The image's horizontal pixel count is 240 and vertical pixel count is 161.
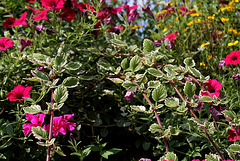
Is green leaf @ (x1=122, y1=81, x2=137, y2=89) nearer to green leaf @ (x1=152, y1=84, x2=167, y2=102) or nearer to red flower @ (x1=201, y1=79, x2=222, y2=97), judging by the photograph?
green leaf @ (x1=152, y1=84, x2=167, y2=102)

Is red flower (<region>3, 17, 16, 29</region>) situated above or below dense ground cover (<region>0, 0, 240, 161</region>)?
above

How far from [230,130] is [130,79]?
0.57m

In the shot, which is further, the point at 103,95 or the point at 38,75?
the point at 103,95

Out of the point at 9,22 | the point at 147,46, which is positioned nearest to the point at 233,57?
the point at 147,46

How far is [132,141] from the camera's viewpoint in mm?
1850

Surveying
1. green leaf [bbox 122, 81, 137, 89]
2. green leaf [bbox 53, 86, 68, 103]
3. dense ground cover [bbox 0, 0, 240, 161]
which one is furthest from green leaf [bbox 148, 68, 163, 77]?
green leaf [bbox 53, 86, 68, 103]

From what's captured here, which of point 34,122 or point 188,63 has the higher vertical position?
point 188,63

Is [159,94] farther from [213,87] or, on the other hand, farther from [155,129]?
[213,87]

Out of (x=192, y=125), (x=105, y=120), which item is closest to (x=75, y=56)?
(x=105, y=120)

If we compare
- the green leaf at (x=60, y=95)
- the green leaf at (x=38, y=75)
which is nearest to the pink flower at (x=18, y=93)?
the green leaf at (x=38, y=75)

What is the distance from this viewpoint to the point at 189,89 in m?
1.29

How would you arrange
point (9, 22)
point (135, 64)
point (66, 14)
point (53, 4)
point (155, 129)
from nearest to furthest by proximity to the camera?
point (155, 129) → point (135, 64) → point (53, 4) → point (66, 14) → point (9, 22)

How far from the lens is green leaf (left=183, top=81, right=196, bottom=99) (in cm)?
128

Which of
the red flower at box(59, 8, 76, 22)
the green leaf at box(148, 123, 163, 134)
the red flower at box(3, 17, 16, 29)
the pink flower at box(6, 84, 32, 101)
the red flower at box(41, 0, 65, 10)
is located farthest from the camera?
the red flower at box(3, 17, 16, 29)
